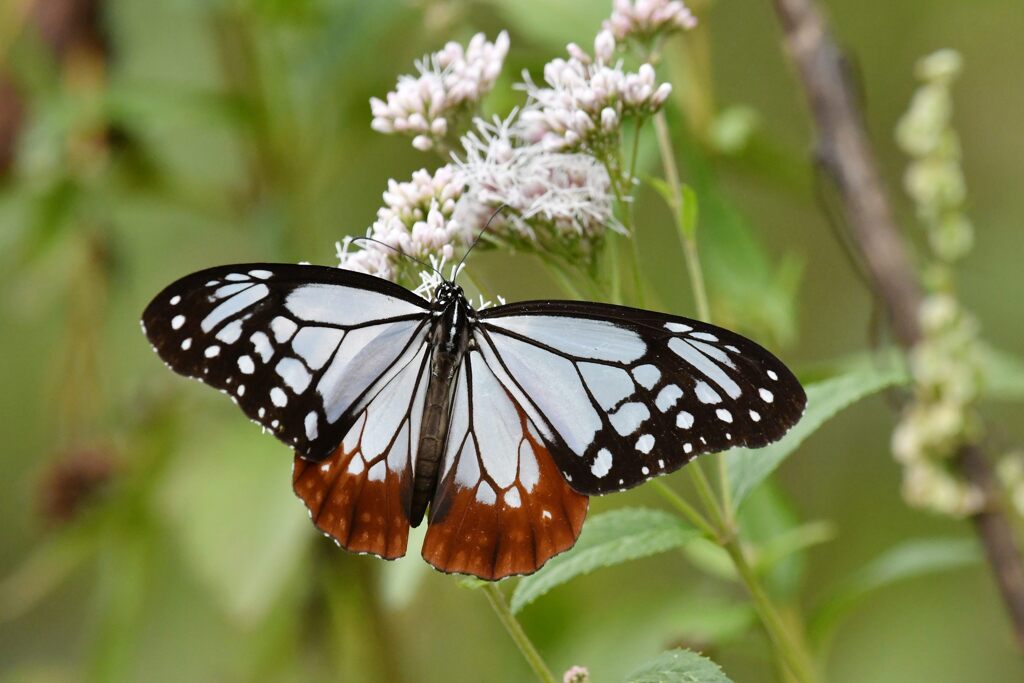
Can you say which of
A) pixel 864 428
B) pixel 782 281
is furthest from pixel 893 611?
pixel 782 281

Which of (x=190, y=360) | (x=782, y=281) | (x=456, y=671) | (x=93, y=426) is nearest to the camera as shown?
(x=190, y=360)

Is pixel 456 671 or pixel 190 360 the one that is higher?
pixel 190 360

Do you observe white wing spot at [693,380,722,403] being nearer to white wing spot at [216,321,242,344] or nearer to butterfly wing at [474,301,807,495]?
butterfly wing at [474,301,807,495]

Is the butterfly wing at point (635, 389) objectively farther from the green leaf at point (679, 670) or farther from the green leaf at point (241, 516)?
the green leaf at point (241, 516)

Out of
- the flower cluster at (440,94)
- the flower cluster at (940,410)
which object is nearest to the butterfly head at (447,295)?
the flower cluster at (440,94)

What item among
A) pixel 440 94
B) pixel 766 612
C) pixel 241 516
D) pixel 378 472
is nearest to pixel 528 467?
pixel 378 472

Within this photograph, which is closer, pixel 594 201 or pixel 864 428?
pixel 594 201

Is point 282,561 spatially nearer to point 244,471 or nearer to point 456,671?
point 244,471
